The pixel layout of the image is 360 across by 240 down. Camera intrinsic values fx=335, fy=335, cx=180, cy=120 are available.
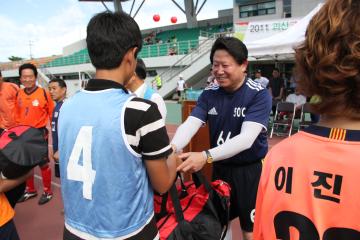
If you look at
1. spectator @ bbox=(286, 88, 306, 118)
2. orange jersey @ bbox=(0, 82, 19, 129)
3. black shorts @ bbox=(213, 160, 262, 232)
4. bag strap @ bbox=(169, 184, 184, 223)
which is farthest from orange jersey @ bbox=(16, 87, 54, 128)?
spectator @ bbox=(286, 88, 306, 118)

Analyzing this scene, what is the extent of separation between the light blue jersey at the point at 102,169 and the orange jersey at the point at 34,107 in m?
4.04

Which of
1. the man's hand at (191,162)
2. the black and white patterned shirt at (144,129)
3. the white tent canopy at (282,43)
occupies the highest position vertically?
the white tent canopy at (282,43)

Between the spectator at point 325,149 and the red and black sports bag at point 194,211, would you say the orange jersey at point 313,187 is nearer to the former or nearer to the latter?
the spectator at point 325,149

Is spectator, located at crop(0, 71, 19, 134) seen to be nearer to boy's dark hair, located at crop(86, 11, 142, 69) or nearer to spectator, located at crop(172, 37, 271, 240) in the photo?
spectator, located at crop(172, 37, 271, 240)

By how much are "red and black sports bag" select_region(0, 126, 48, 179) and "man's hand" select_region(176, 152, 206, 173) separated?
30.2 inches

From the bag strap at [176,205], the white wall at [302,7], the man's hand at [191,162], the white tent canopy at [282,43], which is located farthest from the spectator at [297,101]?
the white wall at [302,7]

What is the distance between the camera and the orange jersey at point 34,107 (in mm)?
5250

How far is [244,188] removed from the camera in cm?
237

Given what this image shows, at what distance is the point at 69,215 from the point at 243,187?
1.22 metres

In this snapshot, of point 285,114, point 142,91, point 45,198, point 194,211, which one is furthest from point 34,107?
A: point 285,114

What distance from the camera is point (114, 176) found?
4.78 ft

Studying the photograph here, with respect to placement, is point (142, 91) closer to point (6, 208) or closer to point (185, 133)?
point (185, 133)

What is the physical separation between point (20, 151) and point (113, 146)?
2.22ft

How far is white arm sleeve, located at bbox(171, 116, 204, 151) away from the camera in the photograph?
2379mm
